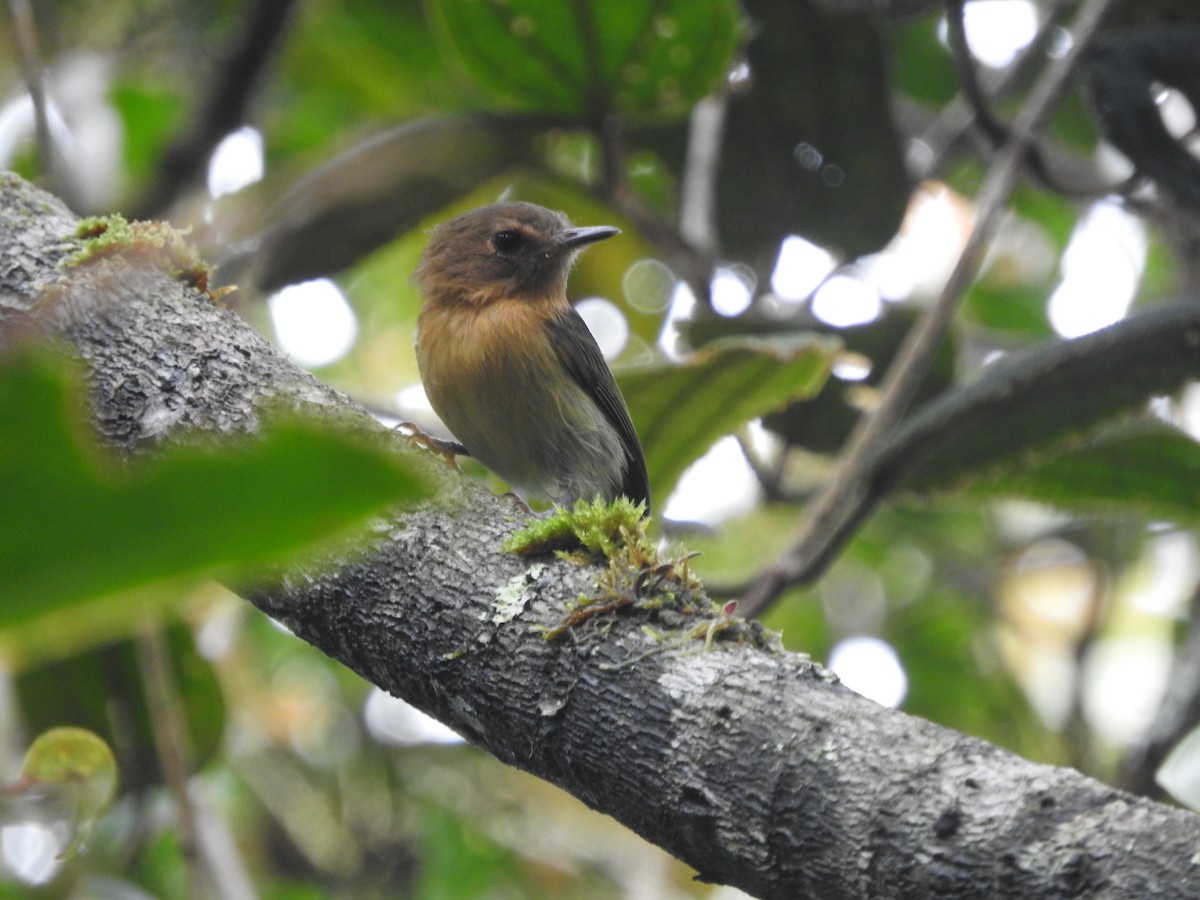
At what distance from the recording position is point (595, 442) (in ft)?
13.4

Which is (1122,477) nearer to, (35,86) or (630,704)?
(630,704)

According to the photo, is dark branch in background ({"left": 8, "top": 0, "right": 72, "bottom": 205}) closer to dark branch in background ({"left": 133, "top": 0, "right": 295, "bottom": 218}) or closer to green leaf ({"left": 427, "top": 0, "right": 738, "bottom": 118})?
dark branch in background ({"left": 133, "top": 0, "right": 295, "bottom": 218})

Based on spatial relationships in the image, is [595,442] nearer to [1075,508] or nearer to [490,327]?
[490,327]

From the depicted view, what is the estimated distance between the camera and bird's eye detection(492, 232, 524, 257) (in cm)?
451

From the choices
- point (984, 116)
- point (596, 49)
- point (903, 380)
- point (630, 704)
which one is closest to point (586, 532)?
point (630, 704)

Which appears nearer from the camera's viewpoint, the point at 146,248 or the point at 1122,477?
the point at 146,248

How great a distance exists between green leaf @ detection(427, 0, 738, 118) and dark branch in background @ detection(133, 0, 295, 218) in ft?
1.85

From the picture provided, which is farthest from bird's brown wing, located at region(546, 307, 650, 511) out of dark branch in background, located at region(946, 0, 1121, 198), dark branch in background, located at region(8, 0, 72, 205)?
dark branch in background, located at region(8, 0, 72, 205)

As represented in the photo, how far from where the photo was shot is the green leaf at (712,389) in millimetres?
3230

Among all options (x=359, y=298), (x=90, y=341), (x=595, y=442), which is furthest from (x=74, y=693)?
(x=359, y=298)

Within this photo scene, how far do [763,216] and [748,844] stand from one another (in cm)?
309

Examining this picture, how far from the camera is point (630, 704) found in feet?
5.49

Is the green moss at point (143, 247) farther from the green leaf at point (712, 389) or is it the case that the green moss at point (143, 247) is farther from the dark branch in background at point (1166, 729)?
the dark branch in background at point (1166, 729)

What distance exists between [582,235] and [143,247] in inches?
88.6
